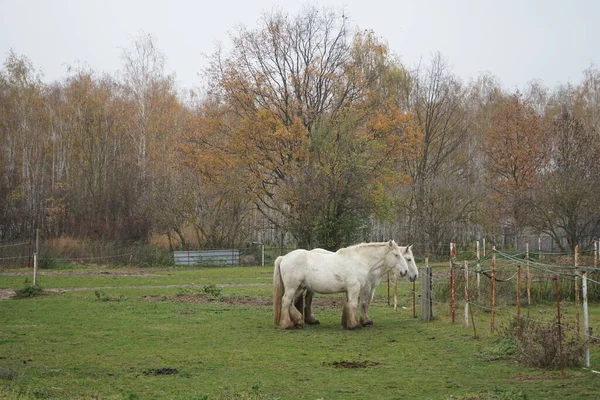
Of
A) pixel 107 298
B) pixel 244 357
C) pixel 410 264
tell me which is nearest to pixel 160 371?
pixel 244 357

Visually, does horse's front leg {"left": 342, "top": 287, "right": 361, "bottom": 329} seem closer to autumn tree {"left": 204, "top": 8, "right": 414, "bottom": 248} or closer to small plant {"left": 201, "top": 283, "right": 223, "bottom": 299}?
small plant {"left": 201, "top": 283, "right": 223, "bottom": 299}

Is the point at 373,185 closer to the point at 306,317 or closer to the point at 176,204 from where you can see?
the point at 176,204

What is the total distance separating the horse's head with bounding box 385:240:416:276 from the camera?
1756cm

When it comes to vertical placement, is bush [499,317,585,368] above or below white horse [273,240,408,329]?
below

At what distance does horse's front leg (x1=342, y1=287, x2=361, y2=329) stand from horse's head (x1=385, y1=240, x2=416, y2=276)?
128 centimetres

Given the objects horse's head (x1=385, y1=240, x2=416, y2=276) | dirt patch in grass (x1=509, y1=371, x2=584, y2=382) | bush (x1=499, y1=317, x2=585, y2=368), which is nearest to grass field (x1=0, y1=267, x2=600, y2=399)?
dirt patch in grass (x1=509, y1=371, x2=584, y2=382)

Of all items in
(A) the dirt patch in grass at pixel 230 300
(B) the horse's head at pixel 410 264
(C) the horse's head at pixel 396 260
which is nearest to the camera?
(C) the horse's head at pixel 396 260

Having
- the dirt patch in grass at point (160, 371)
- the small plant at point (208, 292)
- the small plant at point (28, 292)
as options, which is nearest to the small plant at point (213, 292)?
the small plant at point (208, 292)

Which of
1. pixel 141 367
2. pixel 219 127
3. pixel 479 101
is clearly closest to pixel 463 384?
pixel 141 367

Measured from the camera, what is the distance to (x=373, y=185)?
1683 inches

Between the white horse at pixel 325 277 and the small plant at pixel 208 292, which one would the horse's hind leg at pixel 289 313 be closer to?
the white horse at pixel 325 277

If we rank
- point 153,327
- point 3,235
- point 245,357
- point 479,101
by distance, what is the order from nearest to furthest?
1. point 245,357
2. point 153,327
3. point 3,235
4. point 479,101

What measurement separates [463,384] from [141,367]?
521 centimetres

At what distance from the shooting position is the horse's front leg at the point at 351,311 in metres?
16.5
